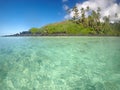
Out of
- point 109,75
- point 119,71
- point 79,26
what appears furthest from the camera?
point 79,26

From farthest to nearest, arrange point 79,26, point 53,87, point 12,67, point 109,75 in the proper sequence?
point 79,26
point 12,67
point 109,75
point 53,87

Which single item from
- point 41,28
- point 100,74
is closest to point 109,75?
point 100,74

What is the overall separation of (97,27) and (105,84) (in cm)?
10650

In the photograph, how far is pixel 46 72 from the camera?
1530 cm

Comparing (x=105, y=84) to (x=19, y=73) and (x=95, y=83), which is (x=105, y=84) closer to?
(x=95, y=83)

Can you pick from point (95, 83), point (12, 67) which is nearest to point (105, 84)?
point (95, 83)

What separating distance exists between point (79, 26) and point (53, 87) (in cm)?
11878

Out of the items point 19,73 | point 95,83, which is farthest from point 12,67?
point 95,83

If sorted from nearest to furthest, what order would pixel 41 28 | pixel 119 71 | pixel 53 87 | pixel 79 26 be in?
pixel 53 87 < pixel 119 71 < pixel 79 26 < pixel 41 28

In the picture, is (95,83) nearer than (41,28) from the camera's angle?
Yes

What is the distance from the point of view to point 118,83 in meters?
12.1

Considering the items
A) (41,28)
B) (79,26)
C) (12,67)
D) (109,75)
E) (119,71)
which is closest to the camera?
(109,75)

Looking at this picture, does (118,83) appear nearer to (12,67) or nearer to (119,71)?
(119,71)

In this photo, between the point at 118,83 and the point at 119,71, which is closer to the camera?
the point at 118,83
